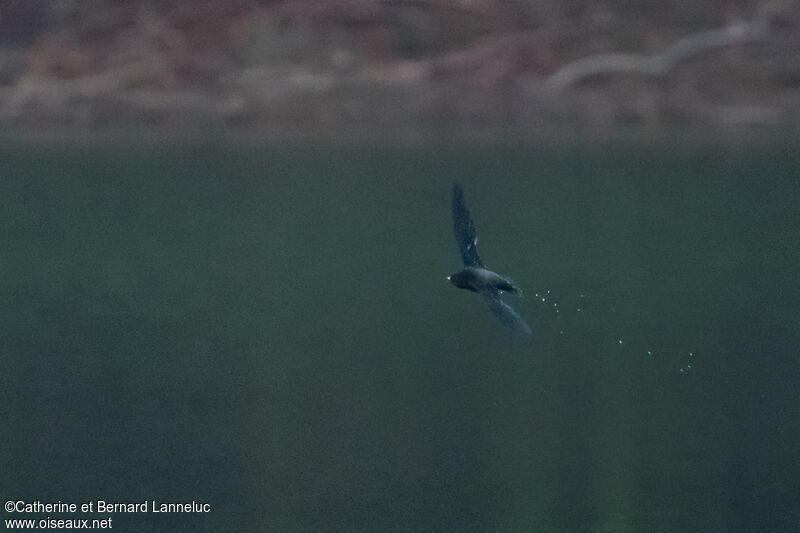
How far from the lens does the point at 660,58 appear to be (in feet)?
18.2

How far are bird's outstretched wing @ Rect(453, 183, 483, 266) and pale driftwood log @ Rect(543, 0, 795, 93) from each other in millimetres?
2833

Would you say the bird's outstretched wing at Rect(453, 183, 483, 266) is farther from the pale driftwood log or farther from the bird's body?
the pale driftwood log

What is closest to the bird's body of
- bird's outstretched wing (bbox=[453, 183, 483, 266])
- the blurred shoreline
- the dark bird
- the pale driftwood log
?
the dark bird

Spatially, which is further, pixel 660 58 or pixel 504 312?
pixel 660 58

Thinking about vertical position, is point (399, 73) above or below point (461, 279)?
above

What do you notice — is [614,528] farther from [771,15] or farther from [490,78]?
[771,15]

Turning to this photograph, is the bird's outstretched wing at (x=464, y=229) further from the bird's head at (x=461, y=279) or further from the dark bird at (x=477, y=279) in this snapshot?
the bird's head at (x=461, y=279)

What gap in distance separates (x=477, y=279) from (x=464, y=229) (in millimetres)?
209

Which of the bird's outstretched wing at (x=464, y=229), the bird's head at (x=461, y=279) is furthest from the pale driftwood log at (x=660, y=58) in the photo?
the bird's head at (x=461, y=279)

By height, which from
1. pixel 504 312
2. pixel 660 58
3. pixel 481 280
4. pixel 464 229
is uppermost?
pixel 660 58

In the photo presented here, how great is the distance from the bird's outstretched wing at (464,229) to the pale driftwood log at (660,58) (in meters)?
2.83

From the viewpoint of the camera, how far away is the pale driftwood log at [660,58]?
555cm

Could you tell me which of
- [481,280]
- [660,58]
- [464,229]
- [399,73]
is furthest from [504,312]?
[660,58]

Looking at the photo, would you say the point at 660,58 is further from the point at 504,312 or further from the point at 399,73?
the point at 504,312
